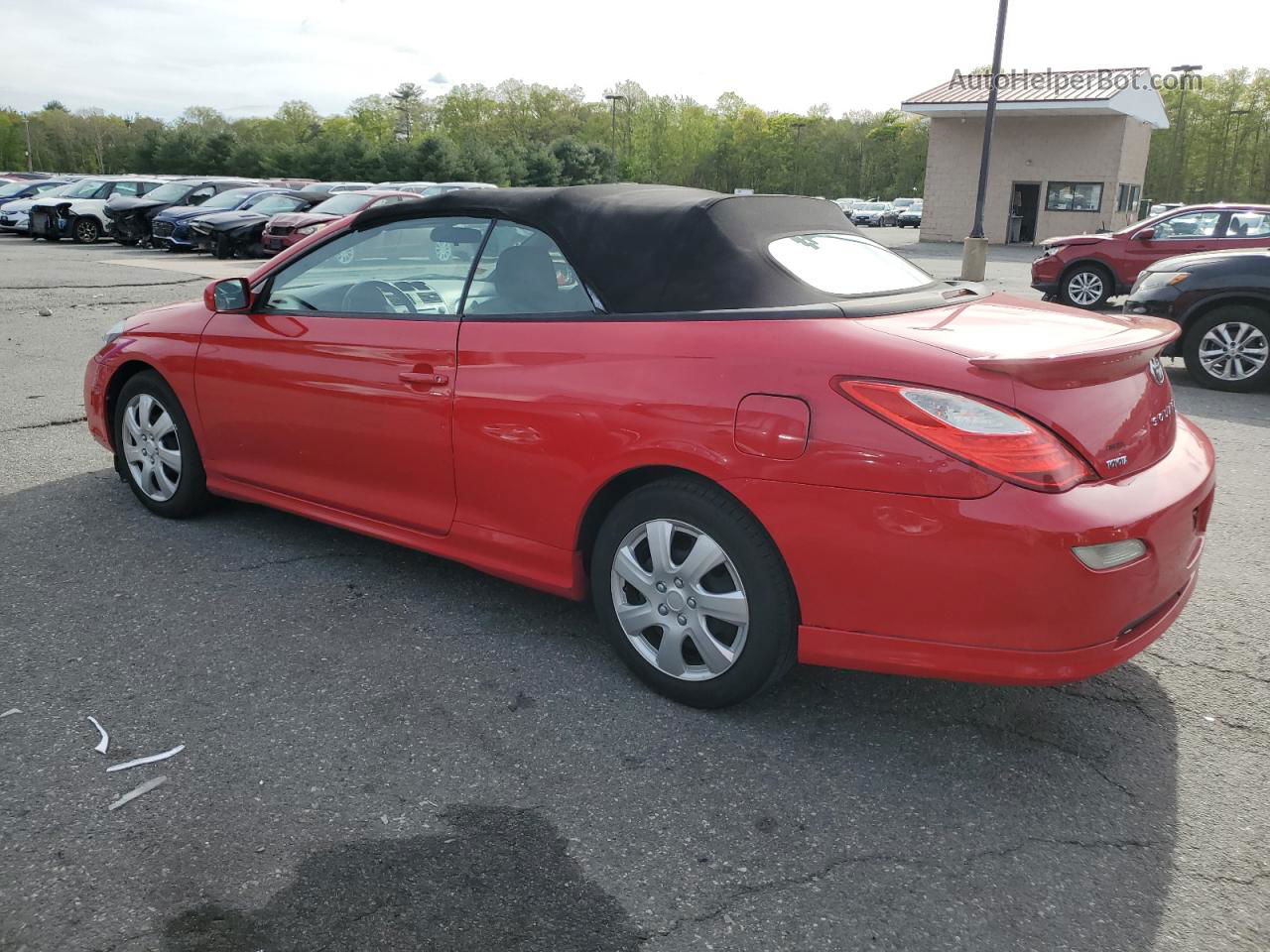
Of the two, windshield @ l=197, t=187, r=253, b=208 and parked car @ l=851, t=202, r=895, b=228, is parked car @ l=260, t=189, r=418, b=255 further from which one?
parked car @ l=851, t=202, r=895, b=228

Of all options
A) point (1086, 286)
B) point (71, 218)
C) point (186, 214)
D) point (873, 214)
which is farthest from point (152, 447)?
point (873, 214)

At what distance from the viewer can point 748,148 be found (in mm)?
105375

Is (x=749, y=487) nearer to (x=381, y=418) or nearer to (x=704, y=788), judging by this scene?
(x=704, y=788)

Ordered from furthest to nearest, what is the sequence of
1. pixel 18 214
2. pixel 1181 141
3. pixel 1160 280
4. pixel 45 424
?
pixel 1181 141 → pixel 18 214 → pixel 1160 280 → pixel 45 424

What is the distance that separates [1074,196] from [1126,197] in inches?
104

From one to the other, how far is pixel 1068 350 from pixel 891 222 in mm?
68816

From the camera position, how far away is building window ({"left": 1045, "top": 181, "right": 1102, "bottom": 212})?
35.0 m

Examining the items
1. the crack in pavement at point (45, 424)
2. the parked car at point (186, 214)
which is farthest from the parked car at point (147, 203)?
the crack in pavement at point (45, 424)

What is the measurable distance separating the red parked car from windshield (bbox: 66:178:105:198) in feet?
78.0

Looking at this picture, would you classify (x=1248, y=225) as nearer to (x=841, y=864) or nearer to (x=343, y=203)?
(x=841, y=864)

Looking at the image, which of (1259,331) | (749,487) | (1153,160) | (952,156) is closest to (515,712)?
(749,487)

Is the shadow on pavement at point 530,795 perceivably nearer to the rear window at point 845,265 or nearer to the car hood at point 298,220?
the rear window at point 845,265

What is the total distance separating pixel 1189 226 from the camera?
45.4 ft

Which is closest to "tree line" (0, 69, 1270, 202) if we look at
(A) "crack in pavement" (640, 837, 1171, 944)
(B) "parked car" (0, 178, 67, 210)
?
(B) "parked car" (0, 178, 67, 210)
